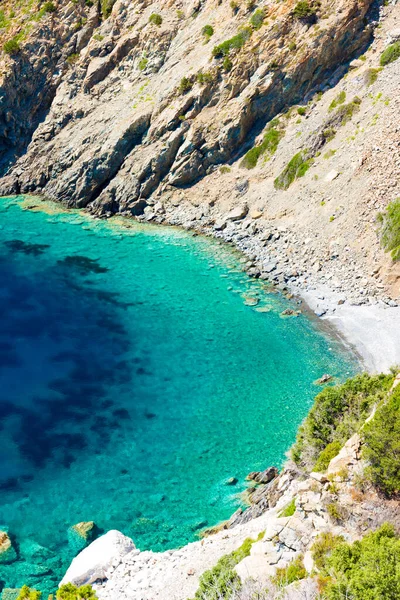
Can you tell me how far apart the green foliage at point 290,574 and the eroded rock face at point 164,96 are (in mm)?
58251

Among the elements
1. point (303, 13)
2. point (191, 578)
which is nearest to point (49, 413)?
point (191, 578)

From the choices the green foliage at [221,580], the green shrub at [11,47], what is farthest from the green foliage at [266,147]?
the green foliage at [221,580]

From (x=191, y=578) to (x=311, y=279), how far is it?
34734mm

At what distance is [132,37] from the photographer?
267 ft

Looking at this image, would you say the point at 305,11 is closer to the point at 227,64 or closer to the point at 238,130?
the point at 227,64

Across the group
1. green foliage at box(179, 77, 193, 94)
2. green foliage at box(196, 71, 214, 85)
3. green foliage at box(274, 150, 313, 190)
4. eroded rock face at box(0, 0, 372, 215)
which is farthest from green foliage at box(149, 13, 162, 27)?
green foliage at box(274, 150, 313, 190)

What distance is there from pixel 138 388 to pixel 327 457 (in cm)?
1874

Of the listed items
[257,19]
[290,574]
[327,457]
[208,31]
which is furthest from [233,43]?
[290,574]

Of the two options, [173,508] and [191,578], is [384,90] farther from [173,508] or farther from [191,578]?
[191,578]

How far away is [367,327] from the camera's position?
4378 centimetres

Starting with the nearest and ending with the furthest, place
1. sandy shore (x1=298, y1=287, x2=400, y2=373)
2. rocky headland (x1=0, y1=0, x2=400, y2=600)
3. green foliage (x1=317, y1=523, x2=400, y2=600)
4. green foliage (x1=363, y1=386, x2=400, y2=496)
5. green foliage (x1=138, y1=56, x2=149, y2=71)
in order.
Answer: green foliage (x1=317, y1=523, x2=400, y2=600), green foliage (x1=363, y1=386, x2=400, y2=496), sandy shore (x1=298, y1=287, x2=400, y2=373), rocky headland (x1=0, y1=0, x2=400, y2=600), green foliage (x1=138, y1=56, x2=149, y2=71)

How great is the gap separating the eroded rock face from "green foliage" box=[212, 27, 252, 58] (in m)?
0.71

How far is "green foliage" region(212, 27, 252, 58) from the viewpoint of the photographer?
69938 millimetres

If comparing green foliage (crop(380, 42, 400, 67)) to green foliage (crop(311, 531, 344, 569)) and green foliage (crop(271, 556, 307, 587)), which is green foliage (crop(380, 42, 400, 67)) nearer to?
green foliage (crop(311, 531, 344, 569))
